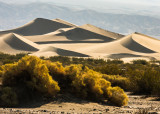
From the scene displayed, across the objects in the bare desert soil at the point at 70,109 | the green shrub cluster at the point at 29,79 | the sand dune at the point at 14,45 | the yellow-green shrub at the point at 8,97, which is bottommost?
the sand dune at the point at 14,45

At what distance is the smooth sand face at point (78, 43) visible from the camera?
64694 mm

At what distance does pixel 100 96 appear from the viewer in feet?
36.6

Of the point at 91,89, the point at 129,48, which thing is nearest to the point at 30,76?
the point at 91,89

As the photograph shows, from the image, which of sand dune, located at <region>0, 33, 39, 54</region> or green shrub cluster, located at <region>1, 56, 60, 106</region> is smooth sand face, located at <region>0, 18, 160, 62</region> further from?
green shrub cluster, located at <region>1, 56, 60, 106</region>

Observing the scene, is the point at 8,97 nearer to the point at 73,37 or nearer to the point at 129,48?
the point at 129,48

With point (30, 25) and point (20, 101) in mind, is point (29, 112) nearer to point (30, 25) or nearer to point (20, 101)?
point (20, 101)

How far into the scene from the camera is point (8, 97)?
367 inches

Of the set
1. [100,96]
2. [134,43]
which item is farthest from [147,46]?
[100,96]

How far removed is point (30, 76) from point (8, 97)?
1314 mm

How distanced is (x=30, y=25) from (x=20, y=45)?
59451 mm

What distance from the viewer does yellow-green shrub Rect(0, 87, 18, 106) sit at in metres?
9.21

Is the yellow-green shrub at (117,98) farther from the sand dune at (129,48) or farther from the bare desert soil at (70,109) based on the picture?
the sand dune at (129,48)

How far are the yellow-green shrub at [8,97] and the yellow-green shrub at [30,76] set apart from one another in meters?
0.70

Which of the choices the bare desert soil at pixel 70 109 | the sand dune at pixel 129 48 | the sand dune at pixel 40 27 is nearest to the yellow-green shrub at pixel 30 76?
the bare desert soil at pixel 70 109
